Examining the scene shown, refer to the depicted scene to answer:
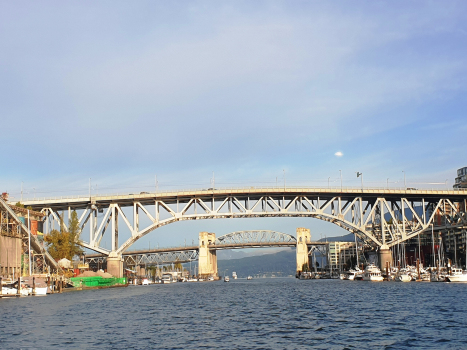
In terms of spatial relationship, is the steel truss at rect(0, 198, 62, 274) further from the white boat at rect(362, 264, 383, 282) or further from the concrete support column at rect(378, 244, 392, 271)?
the concrete support column at rect(378, 244, 392, 271)

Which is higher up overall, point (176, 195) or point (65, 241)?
point (176, 195)

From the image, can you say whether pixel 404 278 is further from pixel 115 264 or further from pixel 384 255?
pixel 115 264

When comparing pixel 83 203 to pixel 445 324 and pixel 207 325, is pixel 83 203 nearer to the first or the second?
pixel 207 325

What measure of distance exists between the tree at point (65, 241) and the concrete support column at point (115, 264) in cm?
851

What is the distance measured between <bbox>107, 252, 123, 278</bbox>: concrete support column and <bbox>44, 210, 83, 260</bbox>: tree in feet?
27.9

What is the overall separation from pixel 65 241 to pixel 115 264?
51.3ft

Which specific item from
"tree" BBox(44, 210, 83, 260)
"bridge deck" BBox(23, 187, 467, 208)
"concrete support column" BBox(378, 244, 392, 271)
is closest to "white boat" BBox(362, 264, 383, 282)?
"concrete support column" BBox(378, 244, 392, 271)

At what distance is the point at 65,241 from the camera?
12250 cm

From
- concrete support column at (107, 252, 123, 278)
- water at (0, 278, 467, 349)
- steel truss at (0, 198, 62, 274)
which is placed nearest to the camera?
water at (0, 278, 467, 349)

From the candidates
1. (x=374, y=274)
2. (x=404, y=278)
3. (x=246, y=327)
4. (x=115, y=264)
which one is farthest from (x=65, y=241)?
(x=246, y=327)

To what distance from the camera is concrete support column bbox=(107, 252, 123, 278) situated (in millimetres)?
129875

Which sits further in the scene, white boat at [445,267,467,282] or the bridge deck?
the bridge deck

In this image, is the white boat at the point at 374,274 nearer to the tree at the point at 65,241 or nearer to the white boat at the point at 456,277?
the white boat at the point at 456,277

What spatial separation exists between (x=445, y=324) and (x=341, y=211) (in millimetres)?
94566
